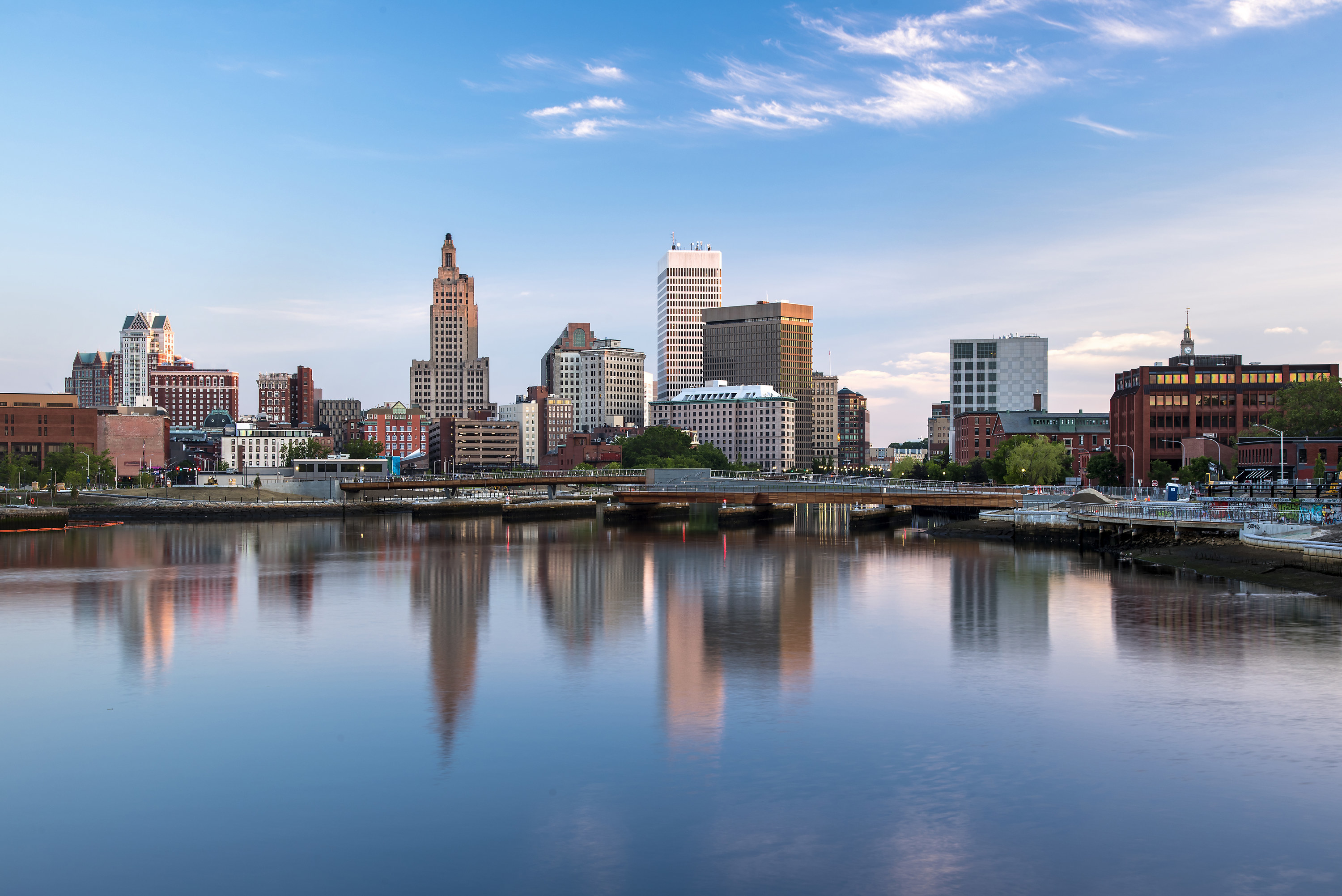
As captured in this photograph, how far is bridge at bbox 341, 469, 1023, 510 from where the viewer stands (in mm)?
97938

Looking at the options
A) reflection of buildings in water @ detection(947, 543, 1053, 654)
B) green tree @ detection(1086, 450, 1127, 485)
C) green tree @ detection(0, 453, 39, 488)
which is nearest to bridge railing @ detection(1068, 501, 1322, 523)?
reflection of buildings in water @ detection(947, 543, 1053, 654)

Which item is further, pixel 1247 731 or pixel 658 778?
pixel 1247 731

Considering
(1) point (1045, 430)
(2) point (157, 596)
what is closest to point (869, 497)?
(2) point (157, 596)

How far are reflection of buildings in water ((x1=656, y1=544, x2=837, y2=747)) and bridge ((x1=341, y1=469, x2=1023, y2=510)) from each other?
966 inches

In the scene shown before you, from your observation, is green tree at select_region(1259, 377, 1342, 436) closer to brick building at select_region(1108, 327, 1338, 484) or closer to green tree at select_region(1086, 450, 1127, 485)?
brick building at select_region(1108, 327, 1338, 484)

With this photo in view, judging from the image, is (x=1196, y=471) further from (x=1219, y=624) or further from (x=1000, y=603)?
(x=1219, y=624)

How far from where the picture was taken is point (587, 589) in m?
57.9

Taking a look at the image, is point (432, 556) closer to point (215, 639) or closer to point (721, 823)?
point (215, 639)

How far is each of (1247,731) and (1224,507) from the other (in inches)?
1940

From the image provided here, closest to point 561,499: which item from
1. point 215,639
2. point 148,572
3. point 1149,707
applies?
point 148,572

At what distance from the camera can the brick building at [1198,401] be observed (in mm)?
129125

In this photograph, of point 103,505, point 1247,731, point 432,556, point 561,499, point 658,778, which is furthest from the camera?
point 561,499

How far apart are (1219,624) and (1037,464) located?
102014 millimetres

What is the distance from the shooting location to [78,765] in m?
24.8
